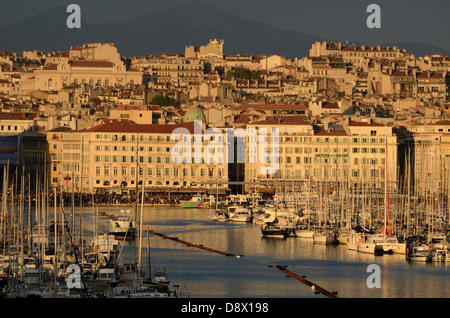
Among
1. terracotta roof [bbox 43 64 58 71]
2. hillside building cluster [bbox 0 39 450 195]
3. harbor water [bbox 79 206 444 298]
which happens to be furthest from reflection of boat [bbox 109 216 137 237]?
terracotta roof [bbox 43 64 58 71]

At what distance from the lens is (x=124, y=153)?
68.2m

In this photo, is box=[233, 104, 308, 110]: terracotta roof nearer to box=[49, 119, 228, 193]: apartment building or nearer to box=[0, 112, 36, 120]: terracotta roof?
box=[49, 119, 228, 193]: apartment building

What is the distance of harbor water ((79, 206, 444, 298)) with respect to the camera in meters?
30.9

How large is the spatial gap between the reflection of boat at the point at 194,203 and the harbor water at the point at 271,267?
1446cm

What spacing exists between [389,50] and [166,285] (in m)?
104

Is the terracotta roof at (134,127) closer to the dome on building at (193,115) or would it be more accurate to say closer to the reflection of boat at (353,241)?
the dome on building at (193,115)

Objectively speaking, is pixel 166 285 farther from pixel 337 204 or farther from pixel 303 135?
pixel 303 135

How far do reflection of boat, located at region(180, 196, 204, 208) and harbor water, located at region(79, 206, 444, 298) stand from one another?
14.5 m

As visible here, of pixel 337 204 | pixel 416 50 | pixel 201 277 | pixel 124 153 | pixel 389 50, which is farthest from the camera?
pixel 416 50

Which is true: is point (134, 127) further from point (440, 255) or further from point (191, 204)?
point (440, 255)

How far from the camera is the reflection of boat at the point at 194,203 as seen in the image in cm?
6384

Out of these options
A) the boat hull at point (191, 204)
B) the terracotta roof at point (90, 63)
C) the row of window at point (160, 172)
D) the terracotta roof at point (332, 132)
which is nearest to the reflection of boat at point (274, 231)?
the boat hull at point (191, 204)

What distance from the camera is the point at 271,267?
119 ft
